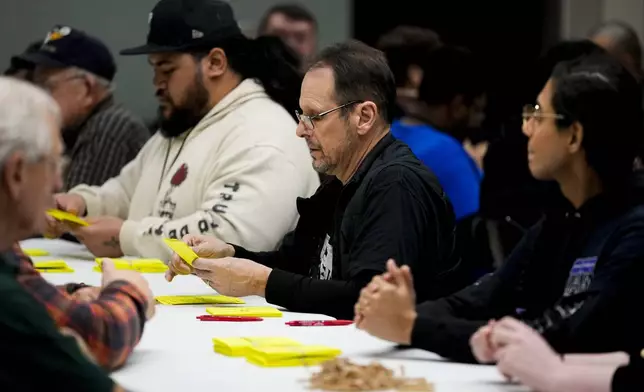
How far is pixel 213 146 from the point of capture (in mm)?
4660

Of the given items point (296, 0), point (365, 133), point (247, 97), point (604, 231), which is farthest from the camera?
point (296, 0)

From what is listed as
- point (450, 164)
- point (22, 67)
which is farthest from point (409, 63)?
point (22, 67)

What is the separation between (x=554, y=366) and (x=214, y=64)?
293cm

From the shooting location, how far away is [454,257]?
11.7 feet

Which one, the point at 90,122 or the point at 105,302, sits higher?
the point at 105,302

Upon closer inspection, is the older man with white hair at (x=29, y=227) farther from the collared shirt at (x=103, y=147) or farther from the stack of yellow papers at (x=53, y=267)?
the collared shirt at (x=103, y=147)

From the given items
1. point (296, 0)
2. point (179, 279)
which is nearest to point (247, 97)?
point (179, 279)

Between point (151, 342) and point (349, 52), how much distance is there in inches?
48.0

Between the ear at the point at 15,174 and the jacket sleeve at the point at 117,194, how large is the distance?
129 inches

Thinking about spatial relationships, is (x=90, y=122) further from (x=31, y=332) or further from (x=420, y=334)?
(x=31, y=332)

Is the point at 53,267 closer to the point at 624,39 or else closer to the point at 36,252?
the point at 36,252

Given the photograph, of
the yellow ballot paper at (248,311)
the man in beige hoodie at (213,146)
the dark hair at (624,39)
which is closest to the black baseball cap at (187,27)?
the man in beige hoodie at (213,146)

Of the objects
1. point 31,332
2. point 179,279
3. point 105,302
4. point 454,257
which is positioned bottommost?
point 179,279

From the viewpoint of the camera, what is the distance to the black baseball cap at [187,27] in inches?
189
